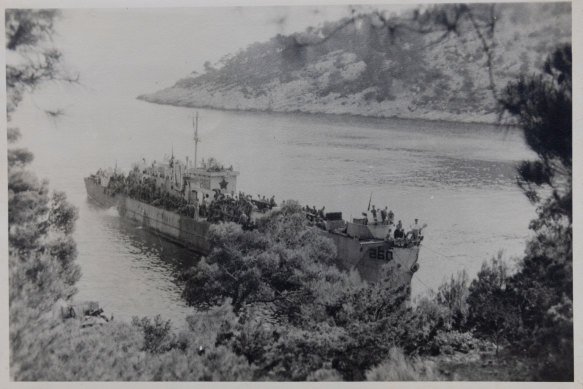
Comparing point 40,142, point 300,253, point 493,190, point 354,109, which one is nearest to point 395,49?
point 354,109

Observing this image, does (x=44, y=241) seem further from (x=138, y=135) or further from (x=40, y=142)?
(x=138, y=135)

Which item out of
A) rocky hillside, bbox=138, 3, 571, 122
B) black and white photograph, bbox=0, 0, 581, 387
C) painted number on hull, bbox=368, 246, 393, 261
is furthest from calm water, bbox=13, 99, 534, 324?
painted number on hull, bbox=368, 246, 393, 261

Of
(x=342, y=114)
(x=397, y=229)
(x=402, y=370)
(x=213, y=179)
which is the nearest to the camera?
(x=402, y=370)

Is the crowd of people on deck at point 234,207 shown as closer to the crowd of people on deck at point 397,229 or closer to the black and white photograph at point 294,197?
the black and white photograph at point 294,197

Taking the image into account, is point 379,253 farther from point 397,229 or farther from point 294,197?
point 294,197

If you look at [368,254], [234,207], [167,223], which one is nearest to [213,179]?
[234,207]
